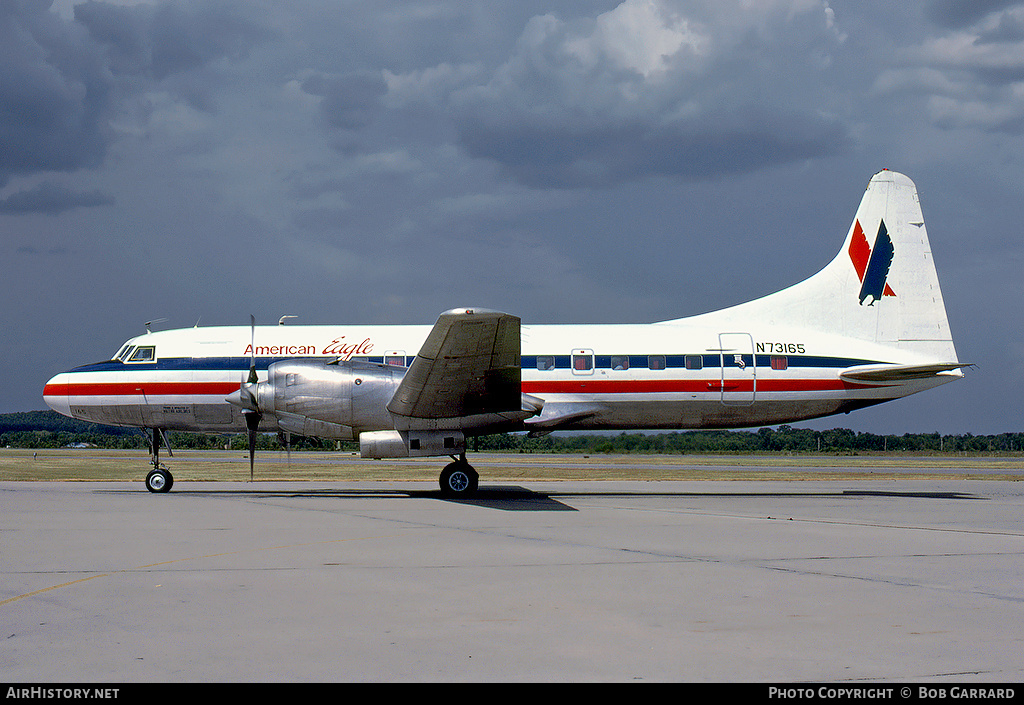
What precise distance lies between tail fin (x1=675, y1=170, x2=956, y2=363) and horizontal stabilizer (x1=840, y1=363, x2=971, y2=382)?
1.28 metres

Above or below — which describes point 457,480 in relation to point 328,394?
below

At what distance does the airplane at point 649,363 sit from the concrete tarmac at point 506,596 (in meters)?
5.75

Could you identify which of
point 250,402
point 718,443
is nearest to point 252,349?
point 250,402

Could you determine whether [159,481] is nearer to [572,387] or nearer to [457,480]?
[457,480]

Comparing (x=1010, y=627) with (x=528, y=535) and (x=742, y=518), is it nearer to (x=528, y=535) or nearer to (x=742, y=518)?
(x=528, y=535)

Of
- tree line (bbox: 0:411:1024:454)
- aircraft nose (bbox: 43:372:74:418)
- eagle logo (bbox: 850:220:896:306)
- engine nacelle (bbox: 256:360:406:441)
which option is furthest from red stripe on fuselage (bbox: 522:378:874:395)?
tree line (bbox: 0:411:1024:454)

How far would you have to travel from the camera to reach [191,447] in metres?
68.8

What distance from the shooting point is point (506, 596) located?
7.79 metres

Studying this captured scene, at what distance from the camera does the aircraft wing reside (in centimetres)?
1620

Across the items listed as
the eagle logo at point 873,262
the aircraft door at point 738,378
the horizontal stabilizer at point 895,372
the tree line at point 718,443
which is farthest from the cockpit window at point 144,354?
the tree line at point 718,443

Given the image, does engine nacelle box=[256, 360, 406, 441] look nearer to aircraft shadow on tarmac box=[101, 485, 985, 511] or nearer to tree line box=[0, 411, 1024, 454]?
aircraft shadow on tarmac box=[101, 485, 985, 511]

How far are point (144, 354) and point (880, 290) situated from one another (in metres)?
20.2
